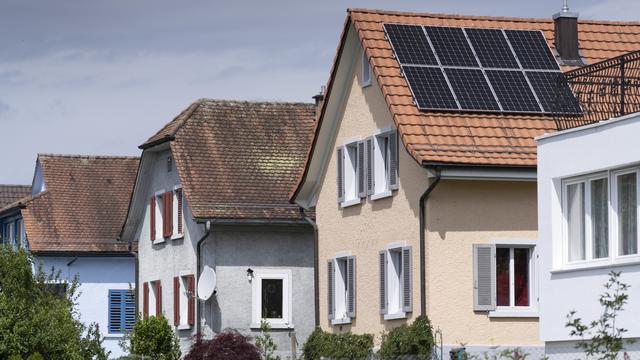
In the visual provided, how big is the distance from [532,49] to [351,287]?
6.24m

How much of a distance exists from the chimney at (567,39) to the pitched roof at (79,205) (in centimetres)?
2343

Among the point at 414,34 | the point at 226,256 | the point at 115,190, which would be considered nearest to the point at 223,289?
the point at 226,256

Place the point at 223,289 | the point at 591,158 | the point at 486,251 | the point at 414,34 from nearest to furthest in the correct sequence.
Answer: the point at 591,158 < the point at 486,251 < the point at 414,34 < the point at 223,289

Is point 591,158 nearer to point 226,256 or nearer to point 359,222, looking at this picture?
point 359,222

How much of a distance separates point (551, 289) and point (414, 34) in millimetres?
10022

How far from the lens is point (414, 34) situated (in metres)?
33.5

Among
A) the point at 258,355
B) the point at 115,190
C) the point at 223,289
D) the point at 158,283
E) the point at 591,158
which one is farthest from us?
the point at 115,190

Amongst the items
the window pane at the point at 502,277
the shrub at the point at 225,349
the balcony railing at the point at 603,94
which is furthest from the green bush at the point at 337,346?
the balcony railing at the point at 603,94

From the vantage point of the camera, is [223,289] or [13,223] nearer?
[223,289]

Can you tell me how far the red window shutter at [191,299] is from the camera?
139 feet

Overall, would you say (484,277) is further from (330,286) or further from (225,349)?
(225,349)

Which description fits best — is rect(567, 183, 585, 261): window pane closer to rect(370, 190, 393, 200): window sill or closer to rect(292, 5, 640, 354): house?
rect(292, 5, 640, 354): house

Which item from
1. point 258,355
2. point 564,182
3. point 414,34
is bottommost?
point 258,355

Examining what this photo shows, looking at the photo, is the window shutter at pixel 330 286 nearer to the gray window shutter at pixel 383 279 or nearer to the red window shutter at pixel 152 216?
the gray window shutter at pixel 383 279
